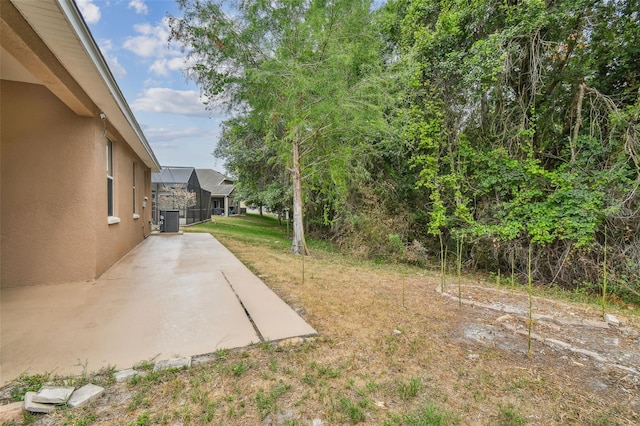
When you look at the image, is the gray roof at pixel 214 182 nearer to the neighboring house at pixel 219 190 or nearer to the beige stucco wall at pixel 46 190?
the neighboring house at pixel 219 190

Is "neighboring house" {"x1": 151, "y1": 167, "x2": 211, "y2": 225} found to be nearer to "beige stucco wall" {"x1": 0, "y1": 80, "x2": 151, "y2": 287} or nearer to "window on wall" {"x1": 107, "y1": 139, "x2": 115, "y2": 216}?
"window on wall" {"x1": 107, "y1": 139, "x2": 115, "y2": 216}

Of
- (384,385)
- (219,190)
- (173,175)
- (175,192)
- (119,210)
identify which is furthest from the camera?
(219,190)

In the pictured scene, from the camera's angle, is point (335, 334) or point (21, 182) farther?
point (21, 182)

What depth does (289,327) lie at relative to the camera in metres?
3.11

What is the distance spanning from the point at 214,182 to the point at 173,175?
53.5 feet

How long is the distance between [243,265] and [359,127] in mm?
4549

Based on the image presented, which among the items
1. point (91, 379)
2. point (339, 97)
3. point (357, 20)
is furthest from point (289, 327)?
point (357, 20)

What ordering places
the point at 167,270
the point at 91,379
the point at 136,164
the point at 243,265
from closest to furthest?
the point at 91,379 → the point at 167,270 → the point at 243,265 → the point at 136,164

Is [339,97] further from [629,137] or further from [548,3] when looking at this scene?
[629,137]

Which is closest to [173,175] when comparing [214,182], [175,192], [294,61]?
[175,192]

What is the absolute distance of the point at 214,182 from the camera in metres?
32.4

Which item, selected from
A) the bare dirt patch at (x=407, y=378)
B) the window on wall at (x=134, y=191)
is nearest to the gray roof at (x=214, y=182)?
the window on wall at (x=134, y=191)

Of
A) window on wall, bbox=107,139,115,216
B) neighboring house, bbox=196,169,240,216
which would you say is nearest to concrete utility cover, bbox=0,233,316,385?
window on wall, bbox=107,139,115,216

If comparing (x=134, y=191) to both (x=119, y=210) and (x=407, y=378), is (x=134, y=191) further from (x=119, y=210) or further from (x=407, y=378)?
(x=407, y=378)
